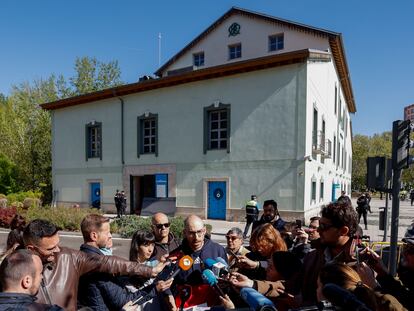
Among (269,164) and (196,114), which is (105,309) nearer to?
(269,164)

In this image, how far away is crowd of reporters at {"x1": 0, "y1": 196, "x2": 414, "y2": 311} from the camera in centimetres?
182

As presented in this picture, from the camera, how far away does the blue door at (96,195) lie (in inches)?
831

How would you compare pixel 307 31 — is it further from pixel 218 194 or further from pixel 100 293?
pixel 100 293

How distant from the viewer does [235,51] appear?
79.4 feet

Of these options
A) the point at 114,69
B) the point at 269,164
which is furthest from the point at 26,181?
the point at 269,164

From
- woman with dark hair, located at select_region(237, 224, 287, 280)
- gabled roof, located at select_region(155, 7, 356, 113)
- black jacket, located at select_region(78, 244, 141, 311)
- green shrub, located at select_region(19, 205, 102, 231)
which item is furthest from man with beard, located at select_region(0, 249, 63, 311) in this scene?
gabled roof, located at select_region(155, 7, 356, 113)

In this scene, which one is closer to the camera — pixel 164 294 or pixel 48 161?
pixel 164 294

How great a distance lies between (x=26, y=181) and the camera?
2934 cm

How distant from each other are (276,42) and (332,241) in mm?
22661

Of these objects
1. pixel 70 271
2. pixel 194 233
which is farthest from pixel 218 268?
pixel 70 271

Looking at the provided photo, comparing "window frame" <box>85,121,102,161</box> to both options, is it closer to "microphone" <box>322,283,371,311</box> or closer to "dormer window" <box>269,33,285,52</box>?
"dormer window" <box>269,33,285,52</box>

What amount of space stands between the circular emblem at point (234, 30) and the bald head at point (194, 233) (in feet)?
76.3

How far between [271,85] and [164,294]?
1381cm

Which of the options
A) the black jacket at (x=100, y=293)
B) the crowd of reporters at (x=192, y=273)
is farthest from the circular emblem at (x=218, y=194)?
the black jacket at (x=100, y=293)
